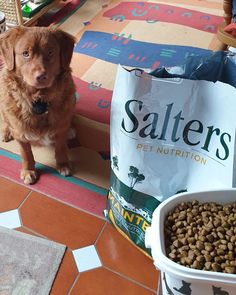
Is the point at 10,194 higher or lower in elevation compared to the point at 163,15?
lower

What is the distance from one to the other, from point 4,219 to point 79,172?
37cm

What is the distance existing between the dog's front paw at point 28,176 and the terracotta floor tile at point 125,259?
0.39m

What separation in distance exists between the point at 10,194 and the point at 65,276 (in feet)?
1.43

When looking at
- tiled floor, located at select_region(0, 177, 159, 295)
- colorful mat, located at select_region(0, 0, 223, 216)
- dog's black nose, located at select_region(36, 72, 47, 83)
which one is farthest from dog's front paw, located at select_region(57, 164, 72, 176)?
dog's black nose, located at select_region(36, 72, 47, 83)

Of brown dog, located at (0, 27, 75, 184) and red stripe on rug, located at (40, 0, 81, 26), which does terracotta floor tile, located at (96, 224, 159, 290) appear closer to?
brown dog, located at (0, 27, 75, 184)

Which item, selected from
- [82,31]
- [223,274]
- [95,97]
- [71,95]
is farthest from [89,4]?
[223,274]

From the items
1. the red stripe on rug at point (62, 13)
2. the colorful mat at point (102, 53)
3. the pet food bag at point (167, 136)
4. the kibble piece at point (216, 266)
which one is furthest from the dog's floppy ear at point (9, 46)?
the red stripe on rug at point (62, 13)

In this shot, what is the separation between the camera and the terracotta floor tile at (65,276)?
1184 mm

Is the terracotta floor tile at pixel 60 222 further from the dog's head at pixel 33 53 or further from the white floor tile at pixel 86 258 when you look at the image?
the dog's head at pixel 33 53

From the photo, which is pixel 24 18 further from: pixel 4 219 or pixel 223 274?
pixel 223 274

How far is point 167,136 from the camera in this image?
1.03 metres

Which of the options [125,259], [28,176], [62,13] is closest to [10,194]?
[28,176]

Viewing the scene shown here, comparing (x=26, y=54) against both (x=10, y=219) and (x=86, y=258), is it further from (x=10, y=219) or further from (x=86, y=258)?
(x=86, y=258)

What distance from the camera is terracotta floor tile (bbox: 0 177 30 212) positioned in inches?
56.1
